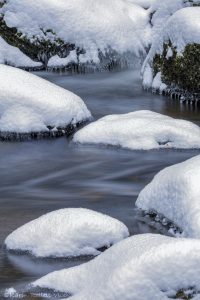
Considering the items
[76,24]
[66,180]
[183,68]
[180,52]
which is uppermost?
[76,24]

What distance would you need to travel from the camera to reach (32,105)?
12.0 metres

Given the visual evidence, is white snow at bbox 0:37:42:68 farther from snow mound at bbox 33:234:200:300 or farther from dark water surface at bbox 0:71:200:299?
snow mound at bbox 33:234:200:300

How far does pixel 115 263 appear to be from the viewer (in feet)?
17.3

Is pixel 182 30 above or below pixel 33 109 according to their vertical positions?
above

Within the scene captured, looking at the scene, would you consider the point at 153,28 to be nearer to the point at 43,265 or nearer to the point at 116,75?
the point at 116,75

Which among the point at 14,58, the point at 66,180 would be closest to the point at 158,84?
the point at 14,58

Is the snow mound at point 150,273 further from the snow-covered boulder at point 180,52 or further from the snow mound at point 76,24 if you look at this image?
the snow mound at point 76,24

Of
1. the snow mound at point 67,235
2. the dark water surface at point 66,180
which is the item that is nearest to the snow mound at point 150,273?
the dark water surface at point 66,180

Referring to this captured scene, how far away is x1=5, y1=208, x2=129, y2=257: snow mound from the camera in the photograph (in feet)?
21.7

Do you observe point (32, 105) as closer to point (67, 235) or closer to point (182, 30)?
point (182, 30)

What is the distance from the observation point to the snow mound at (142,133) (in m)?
11.0

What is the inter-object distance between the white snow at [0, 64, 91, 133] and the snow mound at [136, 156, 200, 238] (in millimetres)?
4129

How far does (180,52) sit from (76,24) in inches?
181

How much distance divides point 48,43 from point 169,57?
4286 mm
